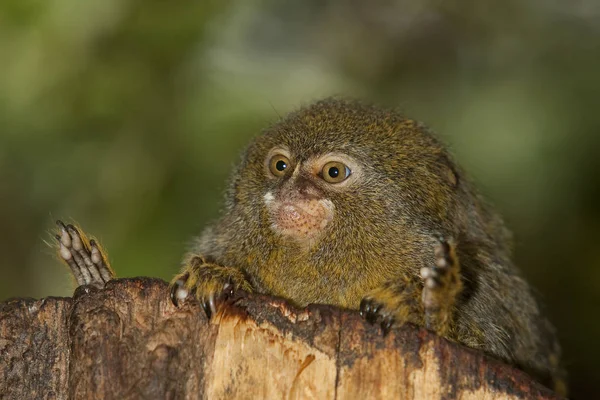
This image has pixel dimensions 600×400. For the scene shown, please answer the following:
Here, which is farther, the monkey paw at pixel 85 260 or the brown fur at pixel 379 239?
the monkey paw at pixel 85 260

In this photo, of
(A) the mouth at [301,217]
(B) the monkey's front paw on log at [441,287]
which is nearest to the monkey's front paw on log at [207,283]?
(A) the mouth at [301,217]

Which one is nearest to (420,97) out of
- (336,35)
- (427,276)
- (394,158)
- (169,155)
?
(336,35)

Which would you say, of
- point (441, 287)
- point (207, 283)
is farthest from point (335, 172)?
point (207, 283)

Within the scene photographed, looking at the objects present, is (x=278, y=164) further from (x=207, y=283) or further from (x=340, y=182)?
(x=207, y=283)

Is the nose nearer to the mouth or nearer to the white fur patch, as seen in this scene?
the mouth

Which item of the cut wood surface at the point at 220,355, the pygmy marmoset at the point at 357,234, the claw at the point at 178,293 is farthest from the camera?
the pygmy marmoset at the point at 357,234

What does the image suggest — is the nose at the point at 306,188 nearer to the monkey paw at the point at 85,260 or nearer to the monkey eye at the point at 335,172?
the monkey eye at the point at 335,172
